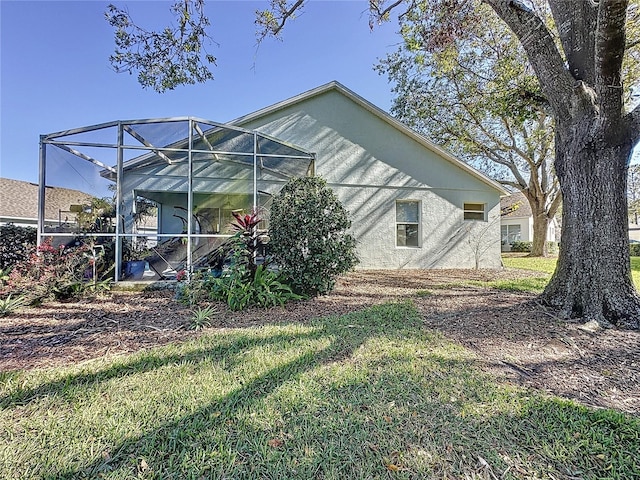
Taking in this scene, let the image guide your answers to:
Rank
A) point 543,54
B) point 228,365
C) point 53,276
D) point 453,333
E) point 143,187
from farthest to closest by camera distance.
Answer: point 143,187 < point 53,276 < point 543,54 < point 453,333 < point 228,365

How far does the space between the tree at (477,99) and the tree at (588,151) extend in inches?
67.3

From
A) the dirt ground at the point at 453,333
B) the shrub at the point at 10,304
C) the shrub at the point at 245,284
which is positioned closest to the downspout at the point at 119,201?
the dirt ground at the point at 453,333

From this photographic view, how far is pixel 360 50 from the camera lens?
32.0 feet

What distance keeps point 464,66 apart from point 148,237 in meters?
13.4

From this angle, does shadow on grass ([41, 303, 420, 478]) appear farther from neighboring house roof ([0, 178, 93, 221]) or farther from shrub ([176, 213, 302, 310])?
neighboring house roof ([0, 178, 93, 221])

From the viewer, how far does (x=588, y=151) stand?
4.23 m

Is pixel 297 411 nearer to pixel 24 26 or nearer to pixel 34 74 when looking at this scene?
pixel 24 26

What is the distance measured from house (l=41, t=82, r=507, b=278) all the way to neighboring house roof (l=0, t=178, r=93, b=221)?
2.21 feet

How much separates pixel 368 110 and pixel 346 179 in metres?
2.68

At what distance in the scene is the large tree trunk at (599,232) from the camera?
4090 mm

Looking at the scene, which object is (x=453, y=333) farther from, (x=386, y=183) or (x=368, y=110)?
(x=368, y=110)

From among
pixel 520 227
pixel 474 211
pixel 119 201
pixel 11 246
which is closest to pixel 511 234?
pixel 520 227

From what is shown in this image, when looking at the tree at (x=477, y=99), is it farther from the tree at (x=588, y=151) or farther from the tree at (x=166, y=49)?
the tree at (x=166, y=49)

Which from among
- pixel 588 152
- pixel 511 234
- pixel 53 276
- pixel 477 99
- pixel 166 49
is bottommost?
pixel 53 276
